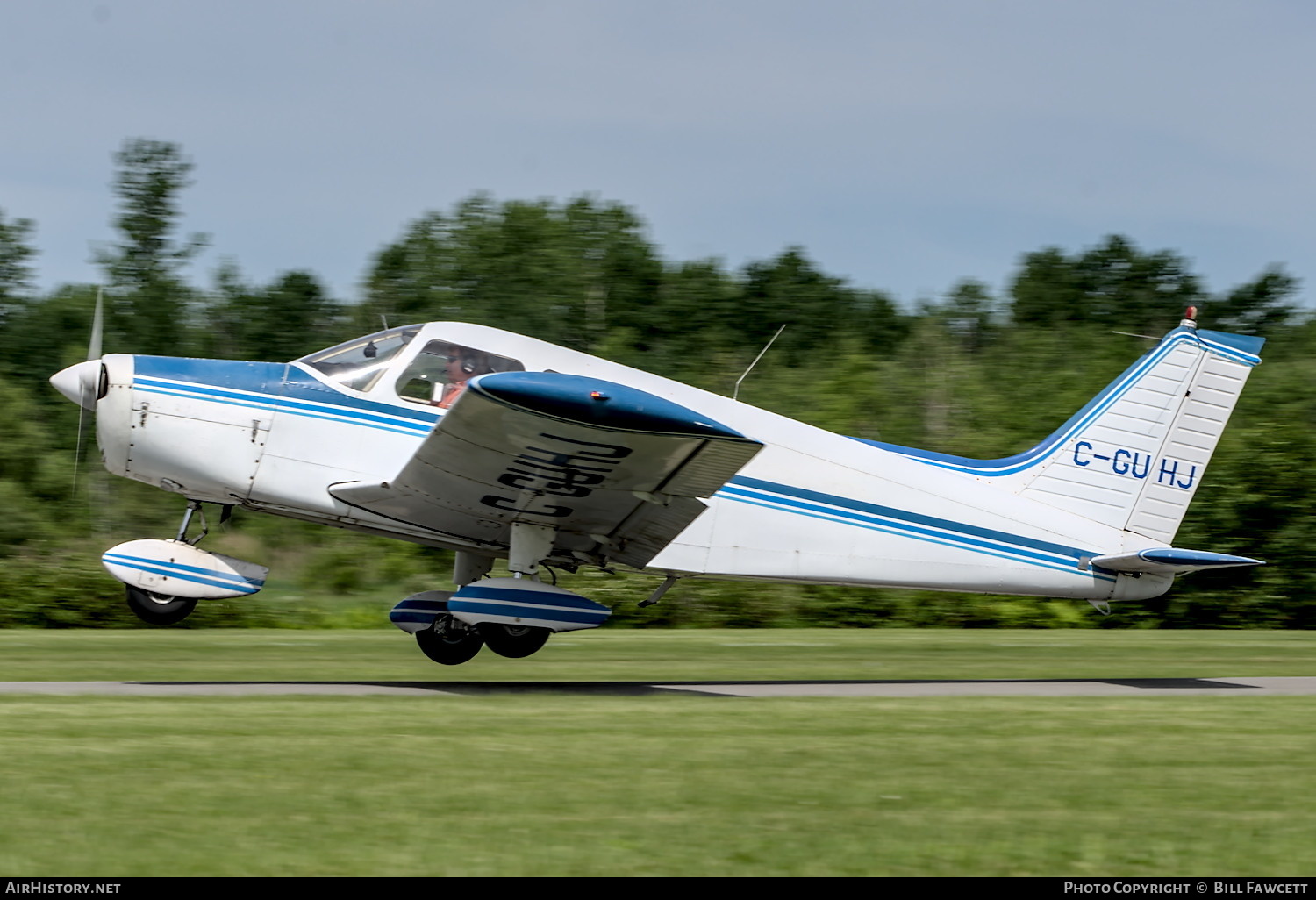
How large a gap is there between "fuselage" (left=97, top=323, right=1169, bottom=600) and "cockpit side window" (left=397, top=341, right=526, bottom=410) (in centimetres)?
1

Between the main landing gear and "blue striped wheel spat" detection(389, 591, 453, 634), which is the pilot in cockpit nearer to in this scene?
the main landing gear

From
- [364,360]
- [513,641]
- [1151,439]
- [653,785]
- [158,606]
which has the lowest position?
[513,641]

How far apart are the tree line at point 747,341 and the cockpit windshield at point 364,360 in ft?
33.0

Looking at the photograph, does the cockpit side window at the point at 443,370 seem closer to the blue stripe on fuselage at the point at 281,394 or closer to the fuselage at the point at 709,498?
the fuselage at the point at 709,498

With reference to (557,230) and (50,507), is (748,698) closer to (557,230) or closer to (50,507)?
(50,507)

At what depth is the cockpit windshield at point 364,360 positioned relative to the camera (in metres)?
9.23

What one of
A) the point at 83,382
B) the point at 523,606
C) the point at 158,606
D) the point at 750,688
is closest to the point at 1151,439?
the point at 750,688

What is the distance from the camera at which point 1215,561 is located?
32.0 ft

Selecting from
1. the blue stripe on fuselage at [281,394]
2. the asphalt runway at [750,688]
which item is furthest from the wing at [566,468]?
the asphalt runway at [750,688]

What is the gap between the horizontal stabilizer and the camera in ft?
32.6

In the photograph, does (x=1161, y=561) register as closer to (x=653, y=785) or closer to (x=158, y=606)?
(x=653, y=785)

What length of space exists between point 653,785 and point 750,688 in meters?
4.41

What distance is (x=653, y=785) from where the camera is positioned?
536 cm
